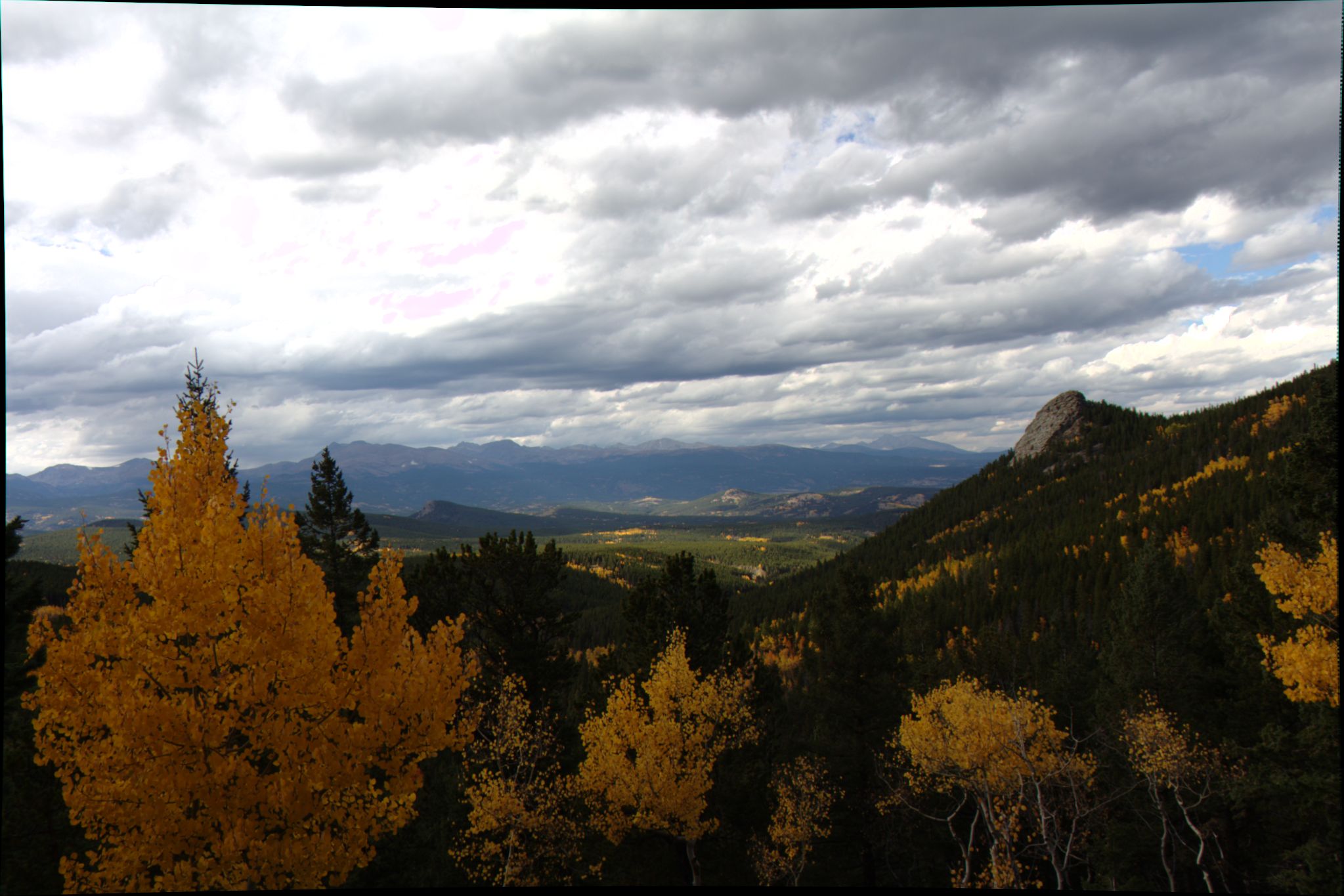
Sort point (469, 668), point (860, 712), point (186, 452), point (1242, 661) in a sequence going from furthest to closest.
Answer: point (860, 712), point (1242, 661), point (469, 668), point (186, 452)

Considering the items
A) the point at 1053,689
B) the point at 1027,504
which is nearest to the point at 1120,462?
the point at 1027,504

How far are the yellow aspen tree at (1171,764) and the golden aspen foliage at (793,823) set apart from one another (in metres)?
12.3

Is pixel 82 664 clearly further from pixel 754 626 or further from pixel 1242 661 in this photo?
pixel 754 626

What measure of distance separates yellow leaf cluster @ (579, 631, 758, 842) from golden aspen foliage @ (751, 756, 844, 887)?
4.41 meters

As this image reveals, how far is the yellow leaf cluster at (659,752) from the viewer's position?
21734mm

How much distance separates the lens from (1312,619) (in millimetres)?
15945

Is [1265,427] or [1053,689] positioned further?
[1265,427]

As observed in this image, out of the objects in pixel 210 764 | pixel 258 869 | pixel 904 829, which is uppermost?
pixel 210 764

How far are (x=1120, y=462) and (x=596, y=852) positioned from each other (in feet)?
662

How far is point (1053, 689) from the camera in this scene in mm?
39656

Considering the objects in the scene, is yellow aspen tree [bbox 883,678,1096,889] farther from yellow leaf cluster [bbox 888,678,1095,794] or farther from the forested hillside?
the forested hillside

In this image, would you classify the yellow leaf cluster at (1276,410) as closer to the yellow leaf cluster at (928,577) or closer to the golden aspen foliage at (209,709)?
the yellow leaf cluster at (928,577)

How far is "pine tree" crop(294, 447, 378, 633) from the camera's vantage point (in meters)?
32.0

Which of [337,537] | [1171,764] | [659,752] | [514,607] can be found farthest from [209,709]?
[1171,764]
